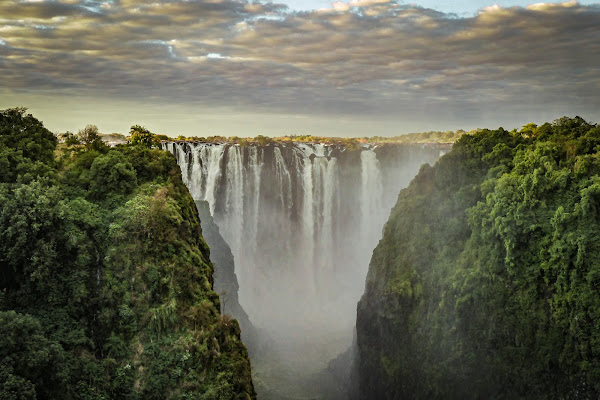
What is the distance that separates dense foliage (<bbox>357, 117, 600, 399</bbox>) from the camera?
23.1m

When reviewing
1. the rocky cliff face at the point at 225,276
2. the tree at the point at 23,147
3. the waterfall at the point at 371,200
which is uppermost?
the tree at the point at 23,147

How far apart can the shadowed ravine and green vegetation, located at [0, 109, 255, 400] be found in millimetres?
25377

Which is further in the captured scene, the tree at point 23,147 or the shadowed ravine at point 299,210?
the shadowed ravine at point 299,210

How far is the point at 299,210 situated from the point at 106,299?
32828 mm

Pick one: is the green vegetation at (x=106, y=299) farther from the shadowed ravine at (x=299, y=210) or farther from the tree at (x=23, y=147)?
the shadowed ravine at (x=299, y=210)

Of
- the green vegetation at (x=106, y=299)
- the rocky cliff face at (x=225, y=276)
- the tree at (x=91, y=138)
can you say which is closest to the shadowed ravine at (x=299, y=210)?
the rocky cliff face at (x=225, y=276)

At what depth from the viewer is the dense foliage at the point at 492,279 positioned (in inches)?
910

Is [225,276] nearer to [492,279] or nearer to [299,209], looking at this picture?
[299,209]

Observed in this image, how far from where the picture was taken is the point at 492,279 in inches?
999

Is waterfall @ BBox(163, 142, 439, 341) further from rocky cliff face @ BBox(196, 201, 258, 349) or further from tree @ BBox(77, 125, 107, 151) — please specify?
tree @ BBox(77, 125, 107, 151)

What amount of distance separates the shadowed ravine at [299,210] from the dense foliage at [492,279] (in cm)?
2031

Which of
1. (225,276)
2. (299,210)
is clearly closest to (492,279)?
(225,276)

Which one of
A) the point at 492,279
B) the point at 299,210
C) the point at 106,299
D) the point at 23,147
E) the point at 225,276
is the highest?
the point at 23,147

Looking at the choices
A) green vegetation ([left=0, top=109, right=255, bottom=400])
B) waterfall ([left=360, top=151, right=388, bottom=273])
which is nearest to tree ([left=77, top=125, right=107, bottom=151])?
green vegetation ([left=0, top=109, right=255, bottom=400])
